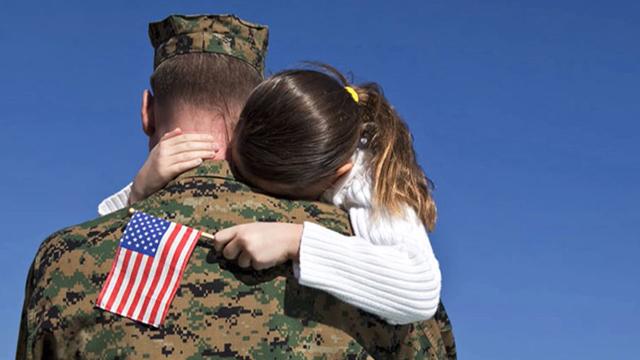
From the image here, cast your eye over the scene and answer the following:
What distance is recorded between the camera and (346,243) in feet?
14.1

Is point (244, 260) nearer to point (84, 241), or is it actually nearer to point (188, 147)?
point (188, 147)

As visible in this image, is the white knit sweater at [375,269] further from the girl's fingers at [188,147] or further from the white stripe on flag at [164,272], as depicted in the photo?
the girl's fingers at [188,147]

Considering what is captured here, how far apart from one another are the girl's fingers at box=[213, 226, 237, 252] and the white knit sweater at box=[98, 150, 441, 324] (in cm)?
31

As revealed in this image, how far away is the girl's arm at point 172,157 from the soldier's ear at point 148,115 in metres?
0.22

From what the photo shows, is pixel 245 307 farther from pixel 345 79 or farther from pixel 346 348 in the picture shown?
pixel 345 79

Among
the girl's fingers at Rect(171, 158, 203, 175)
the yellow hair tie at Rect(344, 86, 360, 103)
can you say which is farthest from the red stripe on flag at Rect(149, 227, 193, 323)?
the yellow hair tie at Rect(344, 86, 360, 103)

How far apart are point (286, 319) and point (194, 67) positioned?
1470 mm

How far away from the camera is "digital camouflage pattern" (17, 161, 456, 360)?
4.17 meters

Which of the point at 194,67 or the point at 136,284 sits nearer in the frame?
the point at 136,284

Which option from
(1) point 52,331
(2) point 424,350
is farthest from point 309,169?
(1) point 52,331

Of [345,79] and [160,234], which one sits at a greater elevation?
[345,79]

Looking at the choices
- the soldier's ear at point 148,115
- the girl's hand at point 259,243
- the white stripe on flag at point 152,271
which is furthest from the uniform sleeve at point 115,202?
the girl's hand at point 259,243

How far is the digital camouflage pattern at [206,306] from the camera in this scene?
4172 mm

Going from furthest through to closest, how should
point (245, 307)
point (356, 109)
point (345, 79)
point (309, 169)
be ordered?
point (345, 79)
point (356, 109)
point (309, 169)
point (245, 307)
